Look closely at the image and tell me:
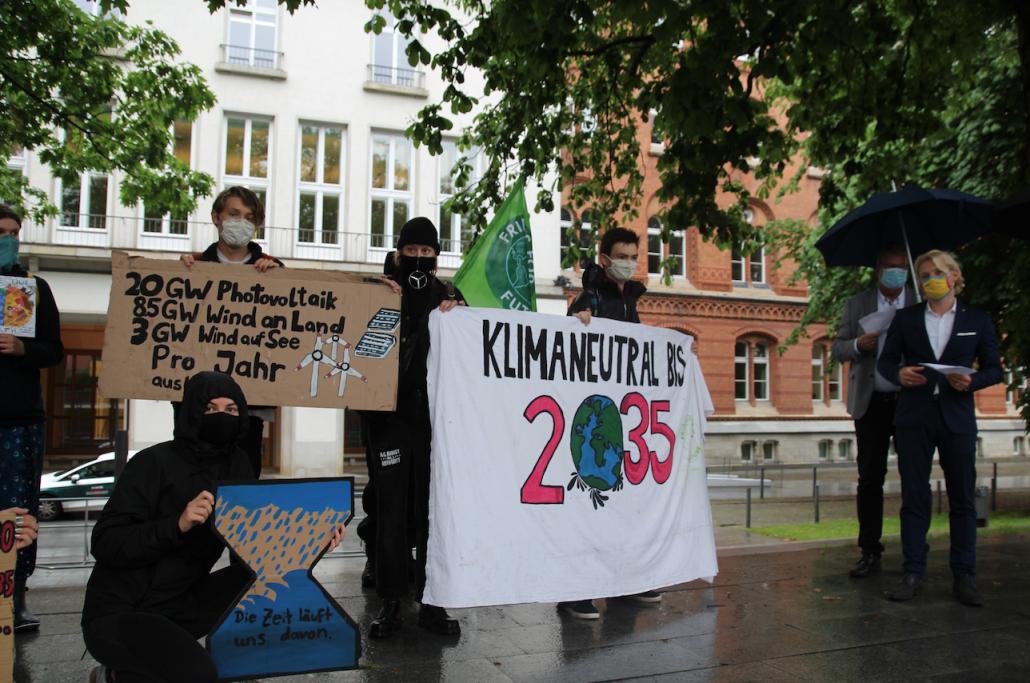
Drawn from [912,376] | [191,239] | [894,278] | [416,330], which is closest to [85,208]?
[191,239]

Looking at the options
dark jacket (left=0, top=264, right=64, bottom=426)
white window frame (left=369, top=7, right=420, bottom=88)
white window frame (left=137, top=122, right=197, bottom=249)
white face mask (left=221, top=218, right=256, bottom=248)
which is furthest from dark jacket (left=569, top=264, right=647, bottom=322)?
white window frame (left=369, top=7, right=420, bottom=88)

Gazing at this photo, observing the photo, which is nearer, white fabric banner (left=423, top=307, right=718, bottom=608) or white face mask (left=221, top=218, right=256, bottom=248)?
white fabric banner (left=423, top=307, right=718, bottom=608)

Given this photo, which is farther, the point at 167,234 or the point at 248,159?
the point at 248,159

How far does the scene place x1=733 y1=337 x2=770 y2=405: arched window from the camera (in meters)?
28.5

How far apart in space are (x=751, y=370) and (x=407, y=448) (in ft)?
84.5

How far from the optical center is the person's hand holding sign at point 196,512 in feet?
9.51

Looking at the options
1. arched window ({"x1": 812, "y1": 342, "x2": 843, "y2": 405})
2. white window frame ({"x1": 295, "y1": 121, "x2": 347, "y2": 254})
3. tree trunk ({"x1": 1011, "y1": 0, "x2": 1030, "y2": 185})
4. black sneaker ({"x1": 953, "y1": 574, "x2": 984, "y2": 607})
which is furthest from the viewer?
arched window ({"x1": 812, "y1": 342, "x2": 843, "y2": 405})

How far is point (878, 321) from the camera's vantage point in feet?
19.5

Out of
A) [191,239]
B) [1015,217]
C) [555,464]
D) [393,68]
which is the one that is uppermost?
[393,68]

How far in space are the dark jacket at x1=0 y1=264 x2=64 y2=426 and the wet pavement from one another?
1.19 m

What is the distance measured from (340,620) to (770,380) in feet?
89.9

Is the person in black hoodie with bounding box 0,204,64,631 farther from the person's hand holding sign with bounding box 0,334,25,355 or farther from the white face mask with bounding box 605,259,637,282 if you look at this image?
the white face mask with bounding box 605,259,637,282

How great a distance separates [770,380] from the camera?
28.8 metres

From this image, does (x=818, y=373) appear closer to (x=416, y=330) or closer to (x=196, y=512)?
(x=416, y=330)
